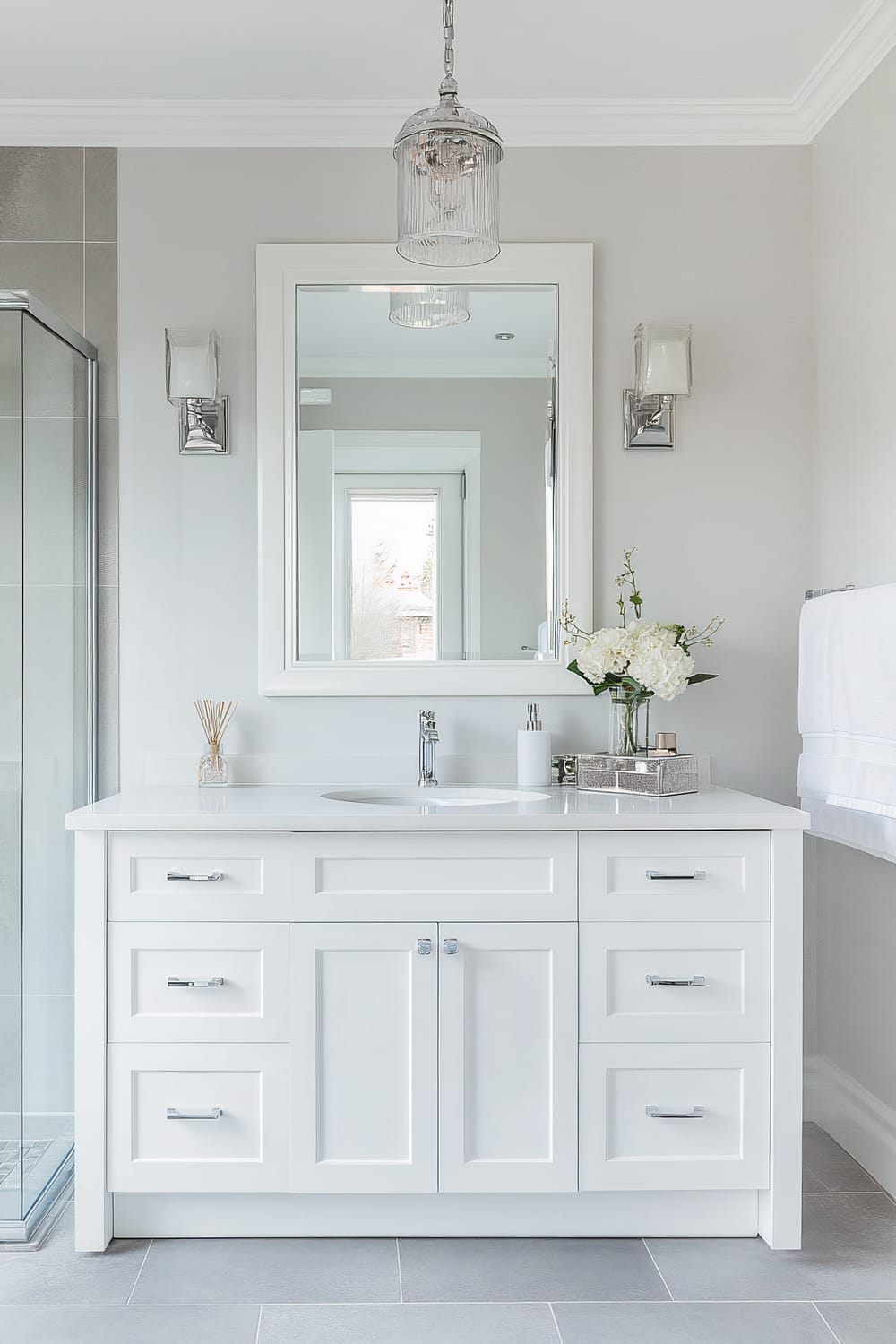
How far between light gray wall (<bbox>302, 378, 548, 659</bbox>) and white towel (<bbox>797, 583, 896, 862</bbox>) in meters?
0.64

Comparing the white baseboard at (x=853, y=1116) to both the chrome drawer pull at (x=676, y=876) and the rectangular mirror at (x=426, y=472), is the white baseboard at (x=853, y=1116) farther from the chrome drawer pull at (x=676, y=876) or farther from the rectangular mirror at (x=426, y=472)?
the rectangular mirror at (x=426, y=472)

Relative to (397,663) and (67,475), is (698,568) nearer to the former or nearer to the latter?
(397,663)

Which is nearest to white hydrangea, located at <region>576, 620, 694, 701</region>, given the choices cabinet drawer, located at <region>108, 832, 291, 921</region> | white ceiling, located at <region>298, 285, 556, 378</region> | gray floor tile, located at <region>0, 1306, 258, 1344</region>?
white ceiling, located at <region>298, 285, 556, 378</region>

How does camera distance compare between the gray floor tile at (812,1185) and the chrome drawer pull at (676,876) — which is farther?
the gray floor tile at (812,1185)

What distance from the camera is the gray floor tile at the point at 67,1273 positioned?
1.85 meters

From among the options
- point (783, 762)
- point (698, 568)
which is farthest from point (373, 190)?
point (783, 762)

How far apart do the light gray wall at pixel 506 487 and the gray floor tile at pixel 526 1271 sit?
4.14ft

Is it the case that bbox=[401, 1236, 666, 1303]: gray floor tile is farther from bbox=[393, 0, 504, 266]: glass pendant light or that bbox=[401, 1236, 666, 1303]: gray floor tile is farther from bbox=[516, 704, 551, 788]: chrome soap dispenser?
bbox=[393, 0, 504, 266]: glass pendant light

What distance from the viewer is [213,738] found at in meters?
2.47

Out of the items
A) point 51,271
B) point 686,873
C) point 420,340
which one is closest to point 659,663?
point 686,873

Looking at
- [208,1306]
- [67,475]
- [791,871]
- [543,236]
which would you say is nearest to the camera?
[208,1306]

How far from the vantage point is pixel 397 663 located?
101 inches

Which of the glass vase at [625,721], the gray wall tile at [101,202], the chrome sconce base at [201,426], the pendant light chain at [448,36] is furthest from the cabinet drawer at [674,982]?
the gray wall tile at [101,202]

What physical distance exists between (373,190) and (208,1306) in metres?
2.39
